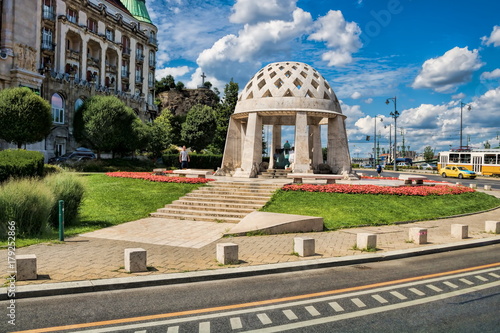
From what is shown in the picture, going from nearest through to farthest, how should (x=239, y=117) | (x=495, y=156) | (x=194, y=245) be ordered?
(x=194, y=245), (x=239, y=117), (x=495, y=156)

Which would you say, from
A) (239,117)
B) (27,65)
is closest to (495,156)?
(239,117)

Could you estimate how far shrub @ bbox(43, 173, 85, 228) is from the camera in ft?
39.4

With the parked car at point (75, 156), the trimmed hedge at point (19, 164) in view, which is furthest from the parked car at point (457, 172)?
the trimmed hedge at point (19, 164)

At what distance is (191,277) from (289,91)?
19.7m

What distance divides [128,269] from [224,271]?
76.0 inches

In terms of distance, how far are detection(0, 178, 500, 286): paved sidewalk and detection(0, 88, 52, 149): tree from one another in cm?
2323

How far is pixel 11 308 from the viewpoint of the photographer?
5797 mm

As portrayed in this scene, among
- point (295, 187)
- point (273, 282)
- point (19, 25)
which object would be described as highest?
point (19, 25)

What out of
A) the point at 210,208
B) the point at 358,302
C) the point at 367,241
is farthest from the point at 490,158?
the point at 358,302

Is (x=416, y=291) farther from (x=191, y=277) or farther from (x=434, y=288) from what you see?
(x=191, y=277)

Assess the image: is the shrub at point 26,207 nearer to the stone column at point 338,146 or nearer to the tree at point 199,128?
the stone column at point 338,146

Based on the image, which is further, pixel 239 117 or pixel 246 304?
pixel 239 117

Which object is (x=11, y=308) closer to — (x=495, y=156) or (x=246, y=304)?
(x=246, y=304)

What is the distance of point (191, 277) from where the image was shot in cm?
732
